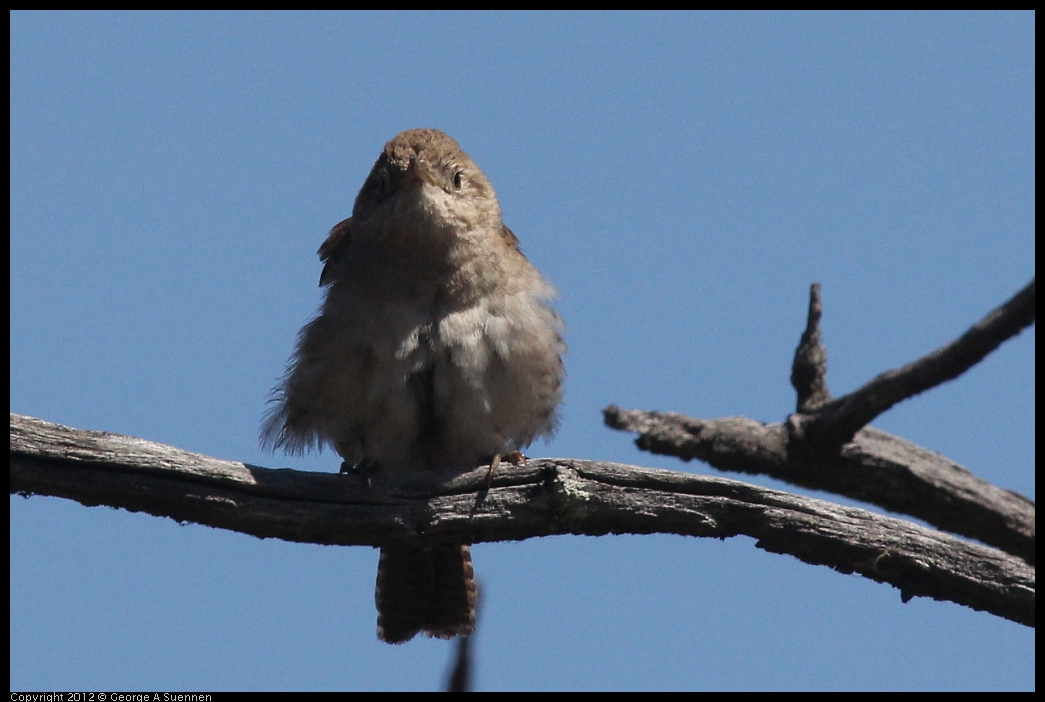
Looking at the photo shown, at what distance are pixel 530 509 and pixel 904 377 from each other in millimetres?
2172

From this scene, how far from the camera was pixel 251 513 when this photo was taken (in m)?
5.01

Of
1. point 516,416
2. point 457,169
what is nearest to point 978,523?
point 516,416

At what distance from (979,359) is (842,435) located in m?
0.53

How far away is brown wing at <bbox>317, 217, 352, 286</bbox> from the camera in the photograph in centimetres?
689

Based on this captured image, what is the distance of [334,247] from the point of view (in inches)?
280

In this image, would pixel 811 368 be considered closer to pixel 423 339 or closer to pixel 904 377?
pixel 904 377

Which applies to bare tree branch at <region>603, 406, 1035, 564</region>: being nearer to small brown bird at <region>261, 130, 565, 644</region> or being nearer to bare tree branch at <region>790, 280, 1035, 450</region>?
bare tree branch at <region>790, 280, 1035, 450</region>

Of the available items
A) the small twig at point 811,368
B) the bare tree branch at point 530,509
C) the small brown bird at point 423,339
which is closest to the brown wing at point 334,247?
the small brown bird at point 423,339

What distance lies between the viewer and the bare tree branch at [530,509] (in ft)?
16.0

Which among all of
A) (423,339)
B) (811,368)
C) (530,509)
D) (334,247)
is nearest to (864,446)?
(811,368)

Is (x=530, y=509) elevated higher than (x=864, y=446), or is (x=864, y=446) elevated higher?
(x=530, y=509)

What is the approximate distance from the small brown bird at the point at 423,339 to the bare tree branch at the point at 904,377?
102 inches

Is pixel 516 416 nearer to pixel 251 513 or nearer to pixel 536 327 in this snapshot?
pixel 536 327

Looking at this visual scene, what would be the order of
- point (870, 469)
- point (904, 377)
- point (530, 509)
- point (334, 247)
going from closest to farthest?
1. point (904, 377)
2. point (870, 469)
3. point (530, 509)
4. point (334, 247)
